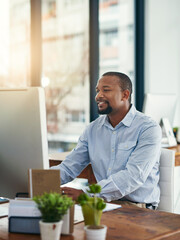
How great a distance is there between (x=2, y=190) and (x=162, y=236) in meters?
0.55

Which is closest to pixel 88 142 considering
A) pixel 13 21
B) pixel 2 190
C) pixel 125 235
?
pixel 2 190

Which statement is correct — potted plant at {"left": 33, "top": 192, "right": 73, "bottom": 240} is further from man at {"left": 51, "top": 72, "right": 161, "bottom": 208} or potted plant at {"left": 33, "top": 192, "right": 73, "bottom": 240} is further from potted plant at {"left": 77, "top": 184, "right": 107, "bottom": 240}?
man at {"left": 51, "top": 72, "right": 161, "bottom": 208}

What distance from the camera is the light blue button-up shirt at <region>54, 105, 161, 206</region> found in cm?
189

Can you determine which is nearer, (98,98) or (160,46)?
(98,98)

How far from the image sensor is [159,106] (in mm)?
3219

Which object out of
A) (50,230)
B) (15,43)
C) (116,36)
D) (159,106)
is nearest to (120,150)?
(50,230)

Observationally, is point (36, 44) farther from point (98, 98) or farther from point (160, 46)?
point (160, 46)

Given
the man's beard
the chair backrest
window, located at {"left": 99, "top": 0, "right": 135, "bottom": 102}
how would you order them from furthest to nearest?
window, located at {"left": 99, "top": 0, "right": 135, "bottom": 102}, the man's beard, the chair backrest

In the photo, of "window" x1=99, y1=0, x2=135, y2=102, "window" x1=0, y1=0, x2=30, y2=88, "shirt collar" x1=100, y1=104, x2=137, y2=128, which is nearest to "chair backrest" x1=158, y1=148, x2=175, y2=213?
"shirt collar" x1=100, y1=104, x2=137, y2=128

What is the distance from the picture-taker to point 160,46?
4.62 m

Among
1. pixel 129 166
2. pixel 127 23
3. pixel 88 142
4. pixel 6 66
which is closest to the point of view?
pixel 129 166

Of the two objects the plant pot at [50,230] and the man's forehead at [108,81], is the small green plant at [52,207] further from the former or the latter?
the man's forehead at [108,81]

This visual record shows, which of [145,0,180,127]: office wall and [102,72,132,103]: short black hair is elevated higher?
[145,0,180,127]: office wall

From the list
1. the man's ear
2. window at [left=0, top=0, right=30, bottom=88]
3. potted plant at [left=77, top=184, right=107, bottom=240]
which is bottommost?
potted plant at [left=77, top=184, right=107, bottom=240]
